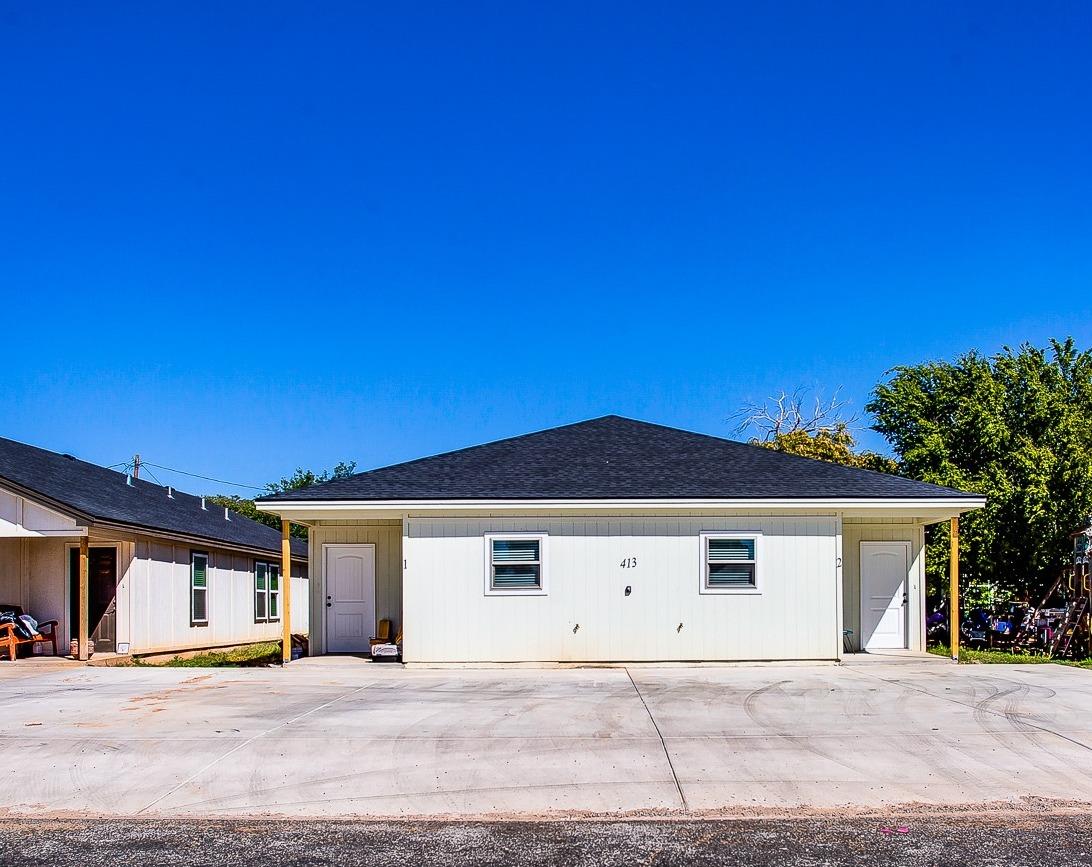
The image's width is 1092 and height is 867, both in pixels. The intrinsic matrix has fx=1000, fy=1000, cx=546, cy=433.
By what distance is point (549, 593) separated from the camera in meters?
16.2

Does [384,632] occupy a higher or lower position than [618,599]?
lower

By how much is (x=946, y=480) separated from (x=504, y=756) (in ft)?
52.6

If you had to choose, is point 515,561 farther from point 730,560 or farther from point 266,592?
point 266,592

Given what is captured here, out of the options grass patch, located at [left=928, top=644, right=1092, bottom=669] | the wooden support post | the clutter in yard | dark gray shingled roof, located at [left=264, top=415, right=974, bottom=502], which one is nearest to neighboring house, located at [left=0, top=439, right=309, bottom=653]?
the wooden support post

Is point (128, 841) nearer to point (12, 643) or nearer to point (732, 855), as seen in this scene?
point (732, 855)

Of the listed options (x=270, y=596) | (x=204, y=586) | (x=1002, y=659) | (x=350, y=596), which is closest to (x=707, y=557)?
(x=1002, y=659)

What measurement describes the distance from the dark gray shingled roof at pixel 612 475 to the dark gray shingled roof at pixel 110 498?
4315 millimetres

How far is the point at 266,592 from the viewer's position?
1049 inches

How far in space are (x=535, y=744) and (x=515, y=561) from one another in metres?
7.05

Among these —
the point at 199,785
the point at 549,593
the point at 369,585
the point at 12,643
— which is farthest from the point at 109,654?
the point at 199,785

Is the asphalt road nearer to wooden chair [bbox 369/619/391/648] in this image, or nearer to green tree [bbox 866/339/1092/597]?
wooden chair [bbox 369/619/391/648]

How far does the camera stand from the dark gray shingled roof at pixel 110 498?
17.7 m

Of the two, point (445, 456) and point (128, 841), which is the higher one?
point (445, 456)

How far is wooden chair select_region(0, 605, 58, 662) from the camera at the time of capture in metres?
17.8
